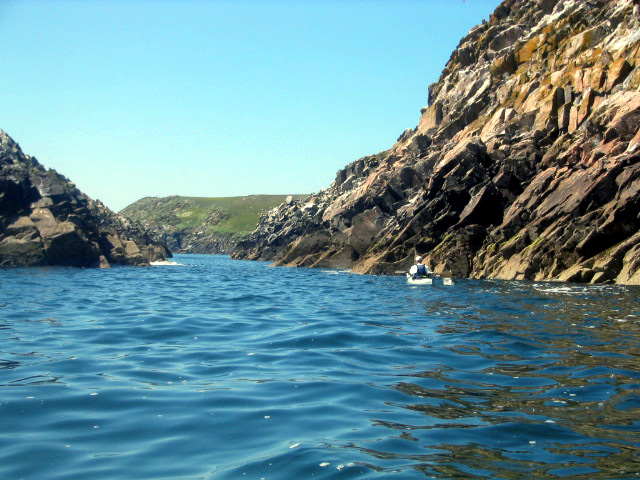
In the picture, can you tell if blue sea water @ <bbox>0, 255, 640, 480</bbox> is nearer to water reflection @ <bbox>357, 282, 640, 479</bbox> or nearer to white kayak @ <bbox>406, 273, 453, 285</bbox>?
water reflection @ <bbox>357, 282, 640, 479</bbox>

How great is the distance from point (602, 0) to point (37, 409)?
8012 cm

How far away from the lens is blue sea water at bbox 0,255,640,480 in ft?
23.7

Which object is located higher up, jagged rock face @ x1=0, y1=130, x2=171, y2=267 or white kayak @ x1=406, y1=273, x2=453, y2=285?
jagged rock face @ x1=0, y1=130, x2=171, y2=267

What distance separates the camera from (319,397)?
10367 mm

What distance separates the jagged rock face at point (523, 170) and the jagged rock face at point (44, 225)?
2811cm

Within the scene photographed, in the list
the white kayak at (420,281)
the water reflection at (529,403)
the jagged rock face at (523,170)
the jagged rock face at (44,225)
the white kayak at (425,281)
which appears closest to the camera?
the water reflection at (529,403)

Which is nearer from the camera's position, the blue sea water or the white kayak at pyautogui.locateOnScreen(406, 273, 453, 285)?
the blue sea water

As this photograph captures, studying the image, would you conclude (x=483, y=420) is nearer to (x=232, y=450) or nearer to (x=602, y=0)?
(x=232, y=450)

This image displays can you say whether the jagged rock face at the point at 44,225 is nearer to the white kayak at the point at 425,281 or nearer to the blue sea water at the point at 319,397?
the white kayak at the point at 425,281

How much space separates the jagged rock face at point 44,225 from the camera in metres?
62.8

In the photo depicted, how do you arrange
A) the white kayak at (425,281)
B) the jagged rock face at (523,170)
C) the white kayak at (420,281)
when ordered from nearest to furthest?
the jagged rock face at (523,170)
the white kayak at (425,281)
the white kayak at (420,281)

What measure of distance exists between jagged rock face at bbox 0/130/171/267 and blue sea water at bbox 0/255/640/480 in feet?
155

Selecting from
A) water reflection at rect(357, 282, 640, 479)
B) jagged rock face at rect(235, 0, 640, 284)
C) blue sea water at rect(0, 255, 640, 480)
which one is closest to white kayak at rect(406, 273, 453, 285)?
jagged rock face at rect(235, 0, 640, 284)

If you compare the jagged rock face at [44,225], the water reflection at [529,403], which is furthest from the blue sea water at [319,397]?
the jagged rock face at [44,225]
